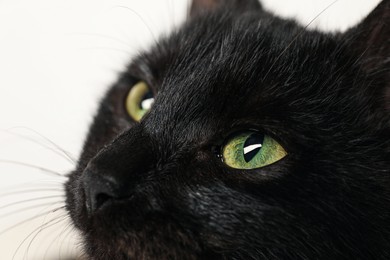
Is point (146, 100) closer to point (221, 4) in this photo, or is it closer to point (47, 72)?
point (221, 4)

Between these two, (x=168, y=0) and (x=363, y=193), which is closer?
(x=363, y=193)

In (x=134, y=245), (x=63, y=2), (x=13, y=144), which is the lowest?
(x=134, y=245)

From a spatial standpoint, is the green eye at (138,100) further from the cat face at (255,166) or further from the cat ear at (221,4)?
the cat ear at (221,4)

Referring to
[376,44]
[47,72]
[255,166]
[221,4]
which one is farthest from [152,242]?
[47,72]

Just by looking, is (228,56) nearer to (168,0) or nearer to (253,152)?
(253,152)

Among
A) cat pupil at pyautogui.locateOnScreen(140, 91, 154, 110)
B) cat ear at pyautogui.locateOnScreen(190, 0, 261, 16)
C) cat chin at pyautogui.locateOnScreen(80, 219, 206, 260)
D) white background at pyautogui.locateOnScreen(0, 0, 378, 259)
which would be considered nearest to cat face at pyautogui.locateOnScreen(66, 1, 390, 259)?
cat chin at pyautogui.locateOnScreen(80, 219, 206, 260)

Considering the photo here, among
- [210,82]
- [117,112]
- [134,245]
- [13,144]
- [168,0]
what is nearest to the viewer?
[134,245]

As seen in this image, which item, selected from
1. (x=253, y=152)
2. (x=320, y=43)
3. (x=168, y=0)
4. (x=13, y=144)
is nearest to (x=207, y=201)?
(x=253, y=152)
